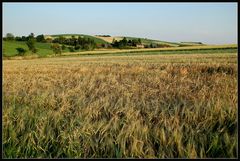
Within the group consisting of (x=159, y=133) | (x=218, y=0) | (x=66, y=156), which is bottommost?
(x=66, y=156)

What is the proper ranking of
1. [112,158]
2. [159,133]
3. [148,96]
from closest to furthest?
1. [112,158]
2. [159,133]
3. [148,96]

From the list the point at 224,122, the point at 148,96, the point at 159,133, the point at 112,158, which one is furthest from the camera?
the point at 148,96

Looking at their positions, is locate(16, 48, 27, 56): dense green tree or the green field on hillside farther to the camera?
locate(16, 48, 27, 56): dense green tree

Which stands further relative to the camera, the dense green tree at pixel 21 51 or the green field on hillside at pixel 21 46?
the dense green tree at pixel 21 51

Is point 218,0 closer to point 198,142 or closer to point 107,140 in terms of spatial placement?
point 198,142

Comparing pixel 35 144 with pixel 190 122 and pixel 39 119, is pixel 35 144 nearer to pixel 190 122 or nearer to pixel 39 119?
pixel 39 119

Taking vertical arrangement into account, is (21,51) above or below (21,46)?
below

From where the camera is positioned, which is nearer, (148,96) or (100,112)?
(100,112)

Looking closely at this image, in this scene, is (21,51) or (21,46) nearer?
(21,51)

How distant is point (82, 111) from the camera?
3.29 metres

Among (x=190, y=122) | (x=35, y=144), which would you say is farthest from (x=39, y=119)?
(x=190, y=122)

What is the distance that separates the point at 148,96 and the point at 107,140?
1507 mm

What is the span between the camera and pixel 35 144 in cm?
269

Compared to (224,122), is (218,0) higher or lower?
higher
